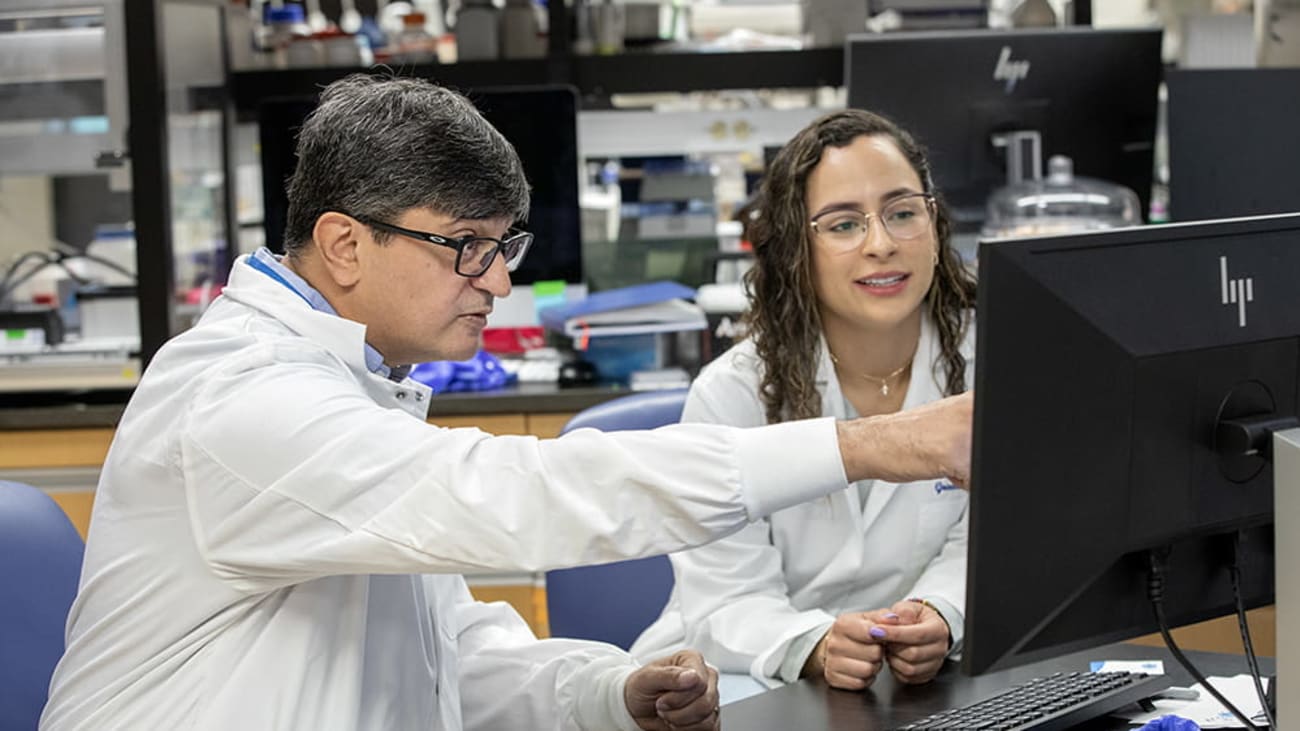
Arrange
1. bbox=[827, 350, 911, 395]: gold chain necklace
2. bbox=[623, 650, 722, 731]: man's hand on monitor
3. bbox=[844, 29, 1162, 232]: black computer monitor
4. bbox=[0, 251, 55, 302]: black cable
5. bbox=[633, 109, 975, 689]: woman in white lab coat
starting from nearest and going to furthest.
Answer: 1. bbox=[623, 650, 722, 731]: man's hand on monitor
2. bbox=[633, 109, 975, 689]: woman in white lab coat
3. bbox=[827, 350, 911, 395]: gold chain necklace
4. bbox=[844, 29, 1162, 232]: black computer monitor
5. bbox=[0, 251, 55, 302]: black cable

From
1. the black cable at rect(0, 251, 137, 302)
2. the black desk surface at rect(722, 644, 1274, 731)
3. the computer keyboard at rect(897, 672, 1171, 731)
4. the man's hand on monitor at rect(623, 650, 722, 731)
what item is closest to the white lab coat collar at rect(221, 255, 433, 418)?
the man's hand on monitor at rect(623, 650, 722, 731)

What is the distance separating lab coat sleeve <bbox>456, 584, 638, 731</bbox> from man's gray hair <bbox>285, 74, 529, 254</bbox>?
0.49 metres

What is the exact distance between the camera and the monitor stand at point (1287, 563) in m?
1.11

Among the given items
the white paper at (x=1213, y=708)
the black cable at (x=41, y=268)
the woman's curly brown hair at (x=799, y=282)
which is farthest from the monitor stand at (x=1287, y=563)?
the black cable at (x=41, y=268)

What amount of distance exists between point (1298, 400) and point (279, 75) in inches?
120

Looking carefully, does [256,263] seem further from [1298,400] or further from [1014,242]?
[1298,400]

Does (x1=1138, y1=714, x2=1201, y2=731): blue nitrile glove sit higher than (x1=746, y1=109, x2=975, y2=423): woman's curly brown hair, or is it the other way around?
(x1=746, y1=109, x2=975, y2=423): woman's curly brown hair

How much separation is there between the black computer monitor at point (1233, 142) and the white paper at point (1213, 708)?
1520mm

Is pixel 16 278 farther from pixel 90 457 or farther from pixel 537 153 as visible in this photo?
pixel 537 153

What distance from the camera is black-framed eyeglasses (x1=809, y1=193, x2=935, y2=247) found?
205 cm

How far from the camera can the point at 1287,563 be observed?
1.12 meters

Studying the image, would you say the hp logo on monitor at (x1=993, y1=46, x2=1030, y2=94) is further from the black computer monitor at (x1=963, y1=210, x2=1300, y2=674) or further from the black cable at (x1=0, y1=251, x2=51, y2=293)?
the black cable at (x1=0, y1=251, x2=51, y2=293)

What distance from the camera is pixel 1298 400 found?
1.22 meters

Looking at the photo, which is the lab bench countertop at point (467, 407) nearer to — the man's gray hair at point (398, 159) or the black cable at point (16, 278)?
the black cable at point (16, 278)
